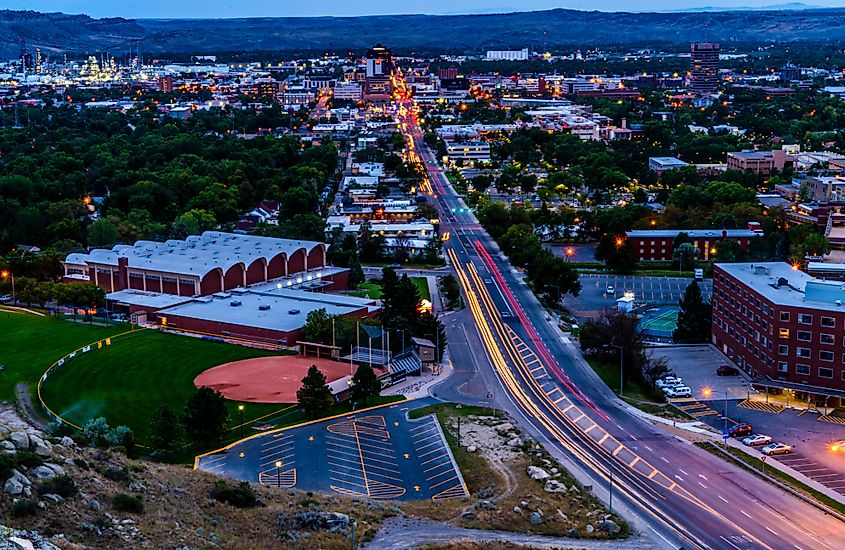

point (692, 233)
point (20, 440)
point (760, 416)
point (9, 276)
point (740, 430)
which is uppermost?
point (20, 440)

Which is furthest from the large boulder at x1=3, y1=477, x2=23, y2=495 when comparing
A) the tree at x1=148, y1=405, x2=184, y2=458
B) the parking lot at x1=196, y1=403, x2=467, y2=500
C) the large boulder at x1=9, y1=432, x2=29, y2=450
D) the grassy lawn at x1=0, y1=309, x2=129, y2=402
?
the grassy lawn at x1=0, y1=309, x2=129, y2=402

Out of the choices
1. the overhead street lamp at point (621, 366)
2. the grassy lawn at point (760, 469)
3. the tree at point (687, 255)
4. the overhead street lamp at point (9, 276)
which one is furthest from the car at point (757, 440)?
the overhead street lamp at point (9, 276)

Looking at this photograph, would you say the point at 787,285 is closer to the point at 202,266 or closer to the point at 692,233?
the point at 692,233

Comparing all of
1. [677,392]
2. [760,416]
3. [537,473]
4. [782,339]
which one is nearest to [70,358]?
[537,473]

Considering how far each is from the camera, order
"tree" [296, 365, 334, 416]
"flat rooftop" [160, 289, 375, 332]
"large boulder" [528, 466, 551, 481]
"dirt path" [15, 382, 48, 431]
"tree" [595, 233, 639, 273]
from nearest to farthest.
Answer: "large boulder" [528, 466, 551, 481] < "dirt path" [15, 382, 48, 431] < "tree" [296, 365, 334, 416] < "flat rooftop" [160, 289, 375, 332] < "tree" [595, 233, 639, 273]

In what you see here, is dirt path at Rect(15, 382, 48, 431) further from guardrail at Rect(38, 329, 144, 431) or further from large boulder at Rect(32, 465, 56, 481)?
large boulder at Rect(32, 465, 56, 481)

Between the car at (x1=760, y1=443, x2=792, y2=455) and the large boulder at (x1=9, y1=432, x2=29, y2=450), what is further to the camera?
the car at (x1=760, y1=443, x2=792, y2=455)

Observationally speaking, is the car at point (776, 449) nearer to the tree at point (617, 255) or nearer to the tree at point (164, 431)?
the tree at point (164, 431)
